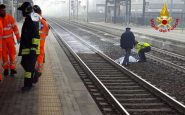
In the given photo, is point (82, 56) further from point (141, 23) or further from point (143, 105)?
point (141, 23)

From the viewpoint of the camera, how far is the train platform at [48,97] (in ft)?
23.1

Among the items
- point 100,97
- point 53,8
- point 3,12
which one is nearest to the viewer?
point 100,97

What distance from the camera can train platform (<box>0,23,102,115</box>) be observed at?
23.1ft

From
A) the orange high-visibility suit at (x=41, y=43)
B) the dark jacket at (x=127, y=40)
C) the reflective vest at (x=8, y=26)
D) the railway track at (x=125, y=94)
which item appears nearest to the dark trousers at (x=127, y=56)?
the dark jacket at (x=127, y=40)

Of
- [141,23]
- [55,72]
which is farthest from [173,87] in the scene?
[141,23]

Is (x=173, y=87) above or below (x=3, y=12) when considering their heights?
below

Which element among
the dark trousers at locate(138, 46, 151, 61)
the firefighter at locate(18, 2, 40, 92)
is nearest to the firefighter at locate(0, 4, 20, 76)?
the firefighter at locate(18, 2, 40, 92)

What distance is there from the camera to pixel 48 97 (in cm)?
813

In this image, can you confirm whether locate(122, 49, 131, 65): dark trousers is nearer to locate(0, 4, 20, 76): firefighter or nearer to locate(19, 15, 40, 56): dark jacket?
locate(0, 4, 20, 76): firefighter

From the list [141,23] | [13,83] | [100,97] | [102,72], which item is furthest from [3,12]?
[141,23]

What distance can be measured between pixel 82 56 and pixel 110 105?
9.51 meters

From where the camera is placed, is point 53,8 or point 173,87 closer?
point 173,87

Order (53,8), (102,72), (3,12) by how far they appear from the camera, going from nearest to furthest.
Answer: (3,12) → (102,72) → (53,8)

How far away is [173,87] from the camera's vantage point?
10641 millimetres
